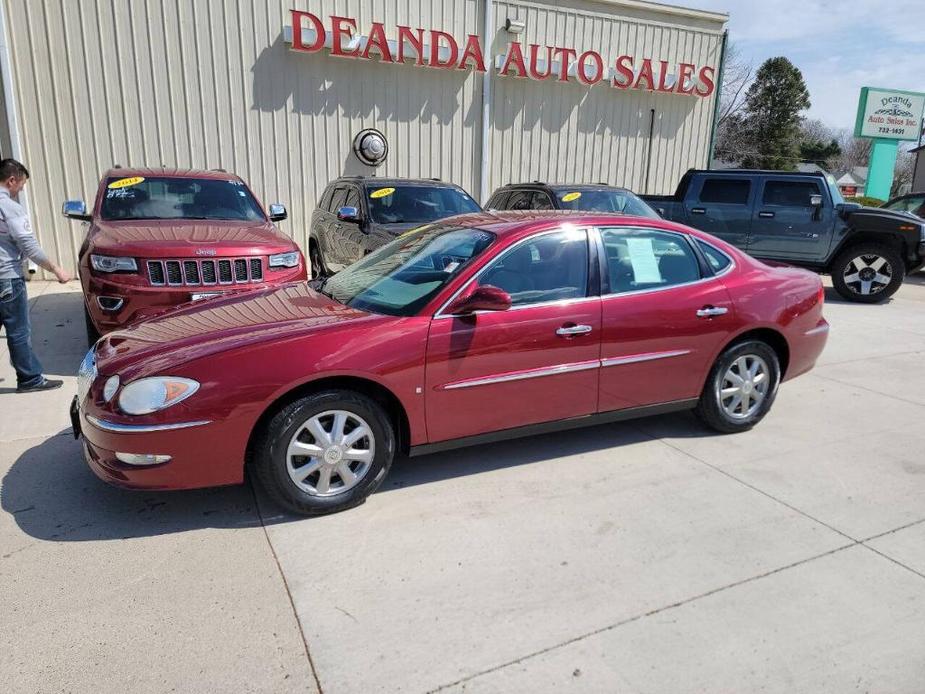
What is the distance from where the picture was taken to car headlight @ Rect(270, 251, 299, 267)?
605 cm

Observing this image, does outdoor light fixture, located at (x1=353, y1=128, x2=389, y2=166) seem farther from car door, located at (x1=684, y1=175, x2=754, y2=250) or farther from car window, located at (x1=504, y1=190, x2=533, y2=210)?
car door, located at (x1=684, y1=175, x2=754, y2=250)

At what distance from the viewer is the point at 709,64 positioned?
50.0 feet

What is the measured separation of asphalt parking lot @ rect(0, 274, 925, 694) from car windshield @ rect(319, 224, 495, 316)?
1.08 meters

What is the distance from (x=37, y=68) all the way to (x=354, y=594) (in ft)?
35.7

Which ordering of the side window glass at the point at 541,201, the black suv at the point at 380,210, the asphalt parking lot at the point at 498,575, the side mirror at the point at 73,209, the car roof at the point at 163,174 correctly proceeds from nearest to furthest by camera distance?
the asphalt parking lot at the point at 498,575 < the side mirror at the point at 73,209 < the car roof at the point at 163,174 < the black suv at the point at 380,210 < the side window glass at the point at 541,201

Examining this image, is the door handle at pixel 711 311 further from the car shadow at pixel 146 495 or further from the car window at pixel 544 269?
the car shadow at pixel 146 495

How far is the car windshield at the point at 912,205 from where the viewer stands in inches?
557

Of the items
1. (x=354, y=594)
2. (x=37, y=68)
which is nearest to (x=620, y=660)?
(x=354, y=594)

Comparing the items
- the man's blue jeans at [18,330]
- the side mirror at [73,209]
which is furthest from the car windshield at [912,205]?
the man's blue jeans at [18,330]

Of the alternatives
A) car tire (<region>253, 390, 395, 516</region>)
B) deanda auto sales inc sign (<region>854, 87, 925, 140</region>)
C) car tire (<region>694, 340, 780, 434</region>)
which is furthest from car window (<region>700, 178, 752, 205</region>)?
deanda auto sales inc sign (<region>854, 87, 925, 140</region>)

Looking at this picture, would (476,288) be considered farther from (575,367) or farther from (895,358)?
(895,358)

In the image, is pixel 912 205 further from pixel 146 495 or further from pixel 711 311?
pixel 146 495

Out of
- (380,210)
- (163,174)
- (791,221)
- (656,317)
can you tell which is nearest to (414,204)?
(380,210)

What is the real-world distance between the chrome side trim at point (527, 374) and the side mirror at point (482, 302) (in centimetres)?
39
